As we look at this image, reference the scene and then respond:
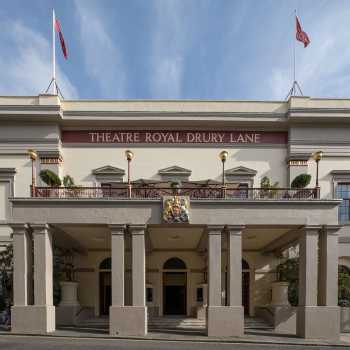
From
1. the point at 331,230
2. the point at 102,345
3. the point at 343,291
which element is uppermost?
the point at 331,230

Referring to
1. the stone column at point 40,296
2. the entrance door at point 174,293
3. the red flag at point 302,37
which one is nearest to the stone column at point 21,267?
the stone column at point 40,296

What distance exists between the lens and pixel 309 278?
15773 millimetres

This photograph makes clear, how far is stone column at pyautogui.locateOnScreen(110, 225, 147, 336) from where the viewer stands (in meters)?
15.4

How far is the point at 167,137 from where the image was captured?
2302cm

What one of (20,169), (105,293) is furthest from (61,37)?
(105,293)

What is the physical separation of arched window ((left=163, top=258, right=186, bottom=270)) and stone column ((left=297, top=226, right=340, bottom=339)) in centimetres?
863

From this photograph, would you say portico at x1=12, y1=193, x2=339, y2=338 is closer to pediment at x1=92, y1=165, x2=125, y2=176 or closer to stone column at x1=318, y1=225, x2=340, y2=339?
stone column at x1=318, y1=225, x2=340, y2=339

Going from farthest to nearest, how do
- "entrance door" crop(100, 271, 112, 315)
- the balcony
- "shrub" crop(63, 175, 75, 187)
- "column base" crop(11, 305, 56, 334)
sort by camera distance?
1. "entrance door" crop(100, 271, 112, 315)
2. "shrub" crop(63, 175, 75, 187)
3. the balcony
4. "column base" crop(11, 305, 56, 334)

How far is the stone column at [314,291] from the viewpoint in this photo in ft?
50.8

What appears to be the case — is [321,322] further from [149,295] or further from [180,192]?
[149,295]

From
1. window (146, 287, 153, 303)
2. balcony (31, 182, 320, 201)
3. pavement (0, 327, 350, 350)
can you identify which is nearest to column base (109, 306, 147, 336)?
pavement (0, 327, 350, 350)

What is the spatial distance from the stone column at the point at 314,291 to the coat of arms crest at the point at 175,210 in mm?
5668

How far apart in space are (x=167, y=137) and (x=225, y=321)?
12180mm

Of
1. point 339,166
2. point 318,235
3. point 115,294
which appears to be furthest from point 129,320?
point 339,166
